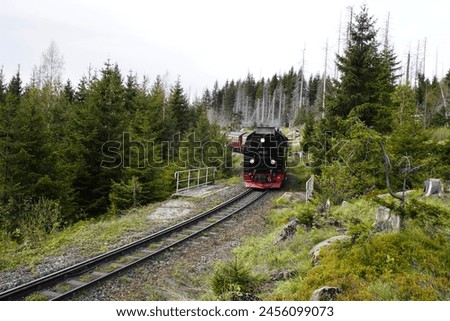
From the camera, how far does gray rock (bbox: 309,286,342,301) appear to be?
4.64 m

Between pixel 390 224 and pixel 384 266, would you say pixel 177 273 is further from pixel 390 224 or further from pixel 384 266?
pixel 390 224

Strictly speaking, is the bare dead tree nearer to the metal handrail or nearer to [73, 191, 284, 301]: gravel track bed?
the metal handrail

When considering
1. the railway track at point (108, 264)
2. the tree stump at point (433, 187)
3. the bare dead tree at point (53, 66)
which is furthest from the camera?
the bare dead tree at point (53, 66)

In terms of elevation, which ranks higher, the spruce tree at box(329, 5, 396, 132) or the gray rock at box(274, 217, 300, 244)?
the spruce tree at box(329, 5, 396, 132)

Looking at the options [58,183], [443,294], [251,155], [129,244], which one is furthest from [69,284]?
[251,155]

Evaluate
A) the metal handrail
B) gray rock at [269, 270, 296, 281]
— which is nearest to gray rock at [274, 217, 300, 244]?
gray rock at [269, 270, 296, 281]

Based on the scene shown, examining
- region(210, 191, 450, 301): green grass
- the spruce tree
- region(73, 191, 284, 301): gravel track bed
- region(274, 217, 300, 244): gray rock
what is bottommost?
region(73, 191, 284, 301): gravel track bed

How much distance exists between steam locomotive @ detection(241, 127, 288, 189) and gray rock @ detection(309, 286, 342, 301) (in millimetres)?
15046

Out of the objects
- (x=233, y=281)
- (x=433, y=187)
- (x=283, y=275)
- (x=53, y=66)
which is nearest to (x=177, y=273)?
(x=233, y=281)

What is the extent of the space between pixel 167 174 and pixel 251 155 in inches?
244

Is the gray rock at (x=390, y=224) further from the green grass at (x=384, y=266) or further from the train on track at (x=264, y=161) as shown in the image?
the train on track at (x=264, y=161)

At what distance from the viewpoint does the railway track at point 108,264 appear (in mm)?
6466

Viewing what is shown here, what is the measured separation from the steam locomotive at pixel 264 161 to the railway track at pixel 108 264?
6.87m

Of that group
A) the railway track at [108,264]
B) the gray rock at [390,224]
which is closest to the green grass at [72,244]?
the railway track at [108,264]
